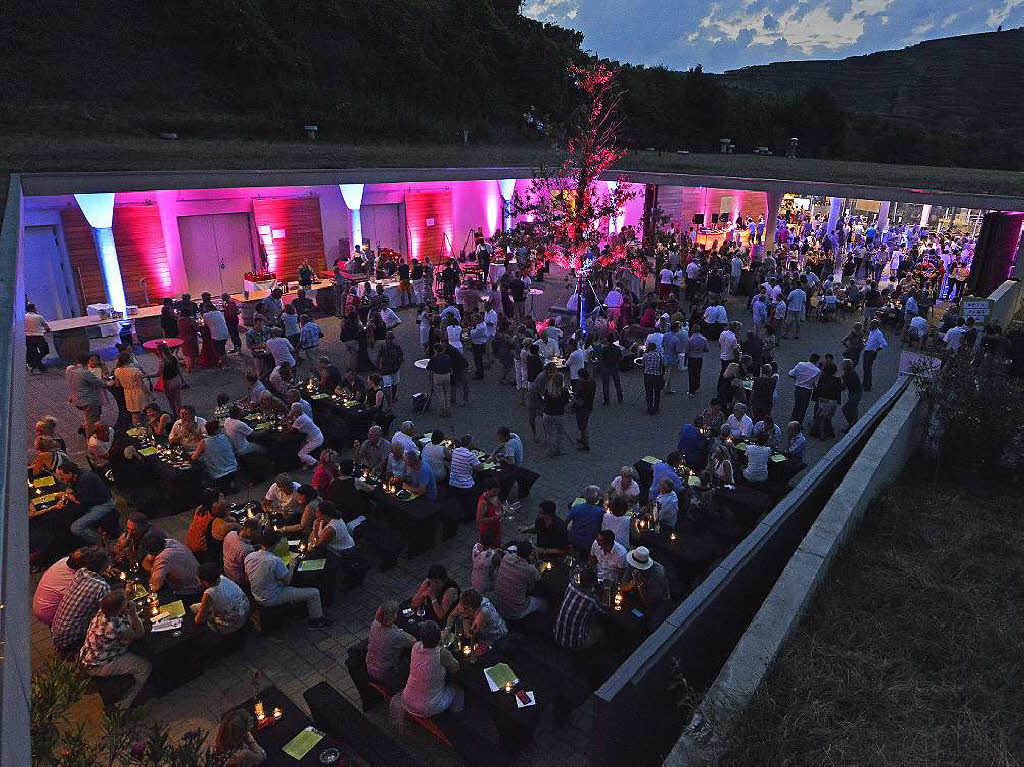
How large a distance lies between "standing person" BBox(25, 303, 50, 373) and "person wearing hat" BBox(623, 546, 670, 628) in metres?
13.6

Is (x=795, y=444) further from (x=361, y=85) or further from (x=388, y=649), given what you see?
(x=361, y=85)

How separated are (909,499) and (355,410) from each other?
7.84 m

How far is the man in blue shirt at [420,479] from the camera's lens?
313 inches

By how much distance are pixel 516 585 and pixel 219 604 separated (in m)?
2.69

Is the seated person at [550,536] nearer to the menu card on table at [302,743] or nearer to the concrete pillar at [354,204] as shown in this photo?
the menu card on table at [302,743]

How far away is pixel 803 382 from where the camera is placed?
11203 mm

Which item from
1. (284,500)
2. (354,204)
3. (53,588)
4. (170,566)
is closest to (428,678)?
(170,566)

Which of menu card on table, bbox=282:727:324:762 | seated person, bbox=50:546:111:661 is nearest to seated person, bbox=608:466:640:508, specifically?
menu card on table, bbox=282:727:324:762

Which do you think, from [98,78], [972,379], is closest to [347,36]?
[98,78]

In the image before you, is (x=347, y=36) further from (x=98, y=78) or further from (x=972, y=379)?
(x=972, y=379)

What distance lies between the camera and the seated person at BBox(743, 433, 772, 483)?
8.23m

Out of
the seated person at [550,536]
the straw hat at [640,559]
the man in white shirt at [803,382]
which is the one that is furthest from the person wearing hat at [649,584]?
the man in white shirt at [803,382]

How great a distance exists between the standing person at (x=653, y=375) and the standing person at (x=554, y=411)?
85.6 inches

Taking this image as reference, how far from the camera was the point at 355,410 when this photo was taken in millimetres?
10617
